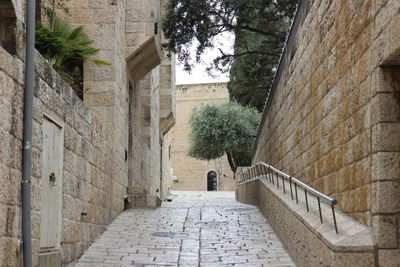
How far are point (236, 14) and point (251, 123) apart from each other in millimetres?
13844

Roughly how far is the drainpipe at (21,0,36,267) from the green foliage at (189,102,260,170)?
23.1 meters

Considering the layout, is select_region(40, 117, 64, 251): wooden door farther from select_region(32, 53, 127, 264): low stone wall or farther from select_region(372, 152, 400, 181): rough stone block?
select_region(372, 152, 400, 181): rough stone block

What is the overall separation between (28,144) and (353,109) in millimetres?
3070

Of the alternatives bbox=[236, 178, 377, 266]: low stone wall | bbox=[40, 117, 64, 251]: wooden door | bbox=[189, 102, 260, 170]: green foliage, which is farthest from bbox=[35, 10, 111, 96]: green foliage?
bbox=[189, 102, 260, 170]: green foliage

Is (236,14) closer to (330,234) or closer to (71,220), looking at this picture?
(71,220)

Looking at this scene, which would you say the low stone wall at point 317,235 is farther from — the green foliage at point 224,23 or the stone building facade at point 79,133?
the green foliage at point 224,23

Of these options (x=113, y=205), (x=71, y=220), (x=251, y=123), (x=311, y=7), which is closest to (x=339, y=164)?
(x=311, y=7)

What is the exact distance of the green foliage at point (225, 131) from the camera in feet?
92.6

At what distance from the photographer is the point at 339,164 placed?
5.74 meters

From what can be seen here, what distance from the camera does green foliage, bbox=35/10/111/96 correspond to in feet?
28.1

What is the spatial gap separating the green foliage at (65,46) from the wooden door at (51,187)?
8.80 feet

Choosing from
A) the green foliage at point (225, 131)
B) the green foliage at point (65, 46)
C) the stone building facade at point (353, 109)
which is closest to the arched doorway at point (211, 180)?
the green foliage at point (225, 131)

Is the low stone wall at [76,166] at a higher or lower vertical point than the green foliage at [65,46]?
lower

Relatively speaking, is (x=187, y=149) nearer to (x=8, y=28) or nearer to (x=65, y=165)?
(x=65, y=165)
